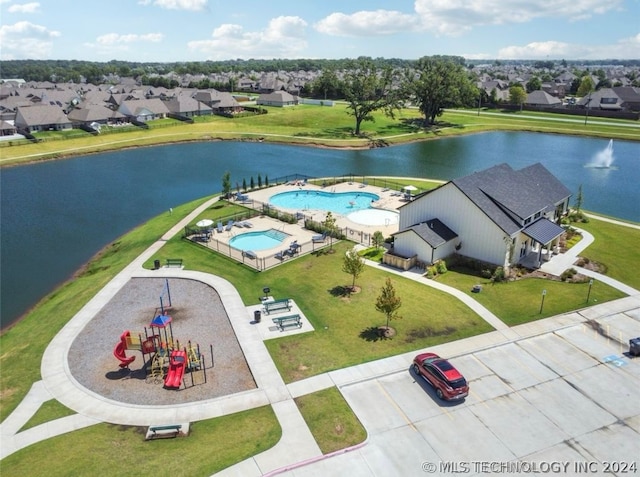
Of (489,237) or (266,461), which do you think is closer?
(266,461)

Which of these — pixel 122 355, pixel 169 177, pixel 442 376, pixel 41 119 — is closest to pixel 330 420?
pixel 442 376

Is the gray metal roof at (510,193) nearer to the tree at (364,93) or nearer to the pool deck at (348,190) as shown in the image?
the pool deck at (348,190)

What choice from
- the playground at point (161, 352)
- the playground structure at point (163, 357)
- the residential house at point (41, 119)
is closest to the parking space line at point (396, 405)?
the playground at point (161, 352)

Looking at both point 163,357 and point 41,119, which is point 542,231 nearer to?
point 163,357

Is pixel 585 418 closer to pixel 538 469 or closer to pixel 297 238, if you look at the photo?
pixel 538 469

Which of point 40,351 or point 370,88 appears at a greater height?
point 370,88

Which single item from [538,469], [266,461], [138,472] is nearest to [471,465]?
[538,469]
